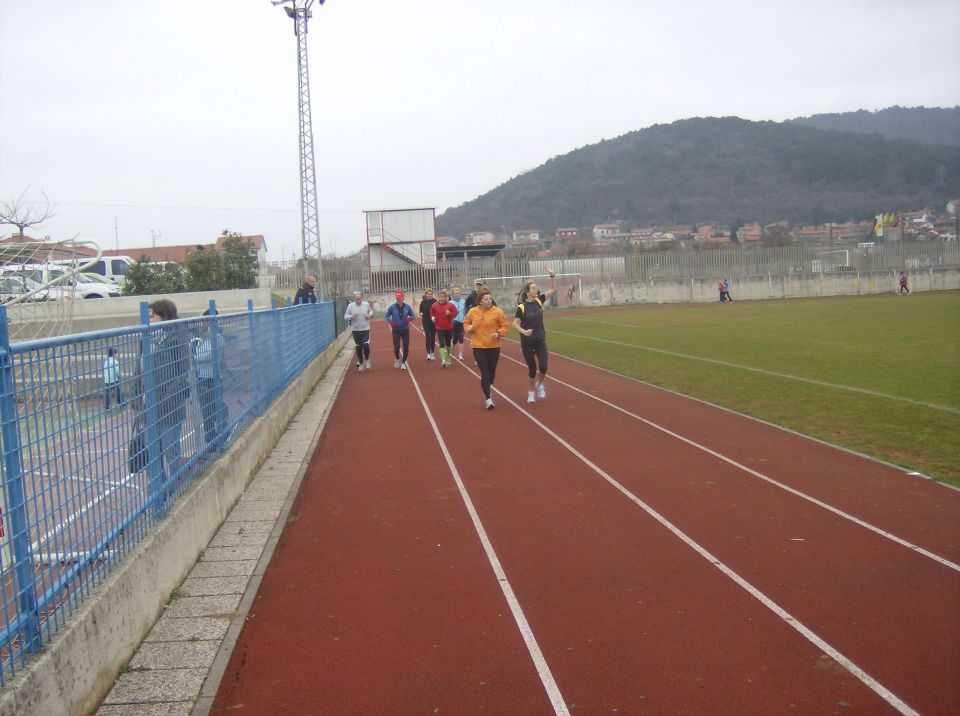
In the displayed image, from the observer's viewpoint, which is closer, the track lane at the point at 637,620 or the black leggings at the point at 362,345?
the track lane at the point at 637,620

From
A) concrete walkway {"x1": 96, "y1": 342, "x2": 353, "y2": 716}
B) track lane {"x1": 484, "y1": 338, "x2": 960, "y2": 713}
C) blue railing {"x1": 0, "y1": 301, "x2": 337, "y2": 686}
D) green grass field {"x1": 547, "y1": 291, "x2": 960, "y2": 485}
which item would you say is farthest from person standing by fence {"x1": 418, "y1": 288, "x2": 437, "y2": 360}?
blue railing {"x1": 0, "y1": 301, "x2": 337, "y2": 686}

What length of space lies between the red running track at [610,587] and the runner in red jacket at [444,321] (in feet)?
32.6

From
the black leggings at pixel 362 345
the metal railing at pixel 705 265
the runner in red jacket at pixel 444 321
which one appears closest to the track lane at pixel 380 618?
the runner in red jacket at pixel 444 321

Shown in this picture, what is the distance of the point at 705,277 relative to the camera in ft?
199

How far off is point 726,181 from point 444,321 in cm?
15958

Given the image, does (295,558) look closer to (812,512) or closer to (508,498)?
(508,498)

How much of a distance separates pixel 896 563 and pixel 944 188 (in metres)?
172

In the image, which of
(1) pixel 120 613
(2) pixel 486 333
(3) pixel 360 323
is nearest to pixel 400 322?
(3) pixel 360 323

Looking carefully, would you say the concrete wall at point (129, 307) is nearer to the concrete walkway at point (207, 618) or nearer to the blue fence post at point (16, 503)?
the concrete walkway at point (207, 618)

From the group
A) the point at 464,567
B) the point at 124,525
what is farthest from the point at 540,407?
the point at 124,525

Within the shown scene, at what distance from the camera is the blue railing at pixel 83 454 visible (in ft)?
12.1

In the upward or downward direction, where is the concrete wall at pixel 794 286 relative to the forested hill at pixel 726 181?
downward

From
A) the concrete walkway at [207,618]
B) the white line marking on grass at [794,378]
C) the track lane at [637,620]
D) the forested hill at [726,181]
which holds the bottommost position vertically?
the track lane at [637,620]

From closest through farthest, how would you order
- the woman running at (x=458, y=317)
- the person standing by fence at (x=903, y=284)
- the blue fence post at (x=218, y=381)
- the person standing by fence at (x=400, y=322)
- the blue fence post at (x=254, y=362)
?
1. the blue fence post at (x=218, y=381)
2. the blue fence post at (x=254, y=362)
3. the person standing by fence at (x=400, y=322)
4. the woman running at (x=458, y=317)
5. the person standing by fence at (x=903, y=284)
